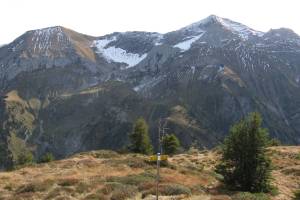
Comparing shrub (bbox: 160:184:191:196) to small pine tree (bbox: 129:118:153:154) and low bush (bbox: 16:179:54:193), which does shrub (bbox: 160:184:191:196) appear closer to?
low bush (bbox: 16:179:54:193)

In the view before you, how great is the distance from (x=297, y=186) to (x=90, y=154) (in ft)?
110

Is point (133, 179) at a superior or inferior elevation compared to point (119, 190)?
inferior

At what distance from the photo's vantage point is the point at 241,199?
101ft

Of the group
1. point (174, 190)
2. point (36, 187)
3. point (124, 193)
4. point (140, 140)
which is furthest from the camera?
point (140, 140)

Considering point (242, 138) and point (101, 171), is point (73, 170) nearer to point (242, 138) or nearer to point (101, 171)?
point (101, 171)

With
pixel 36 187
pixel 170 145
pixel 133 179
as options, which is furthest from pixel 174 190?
pixel 170 145

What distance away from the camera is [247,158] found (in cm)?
4006

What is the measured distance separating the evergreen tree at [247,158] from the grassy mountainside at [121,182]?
172 centimetres

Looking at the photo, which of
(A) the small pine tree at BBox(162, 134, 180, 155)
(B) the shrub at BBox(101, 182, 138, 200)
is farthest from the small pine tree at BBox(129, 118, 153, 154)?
(B) the shrub at BBox(101, 182, 138, 200)

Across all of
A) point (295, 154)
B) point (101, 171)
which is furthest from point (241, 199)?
point (295, 154)

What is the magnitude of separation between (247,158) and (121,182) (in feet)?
38.8

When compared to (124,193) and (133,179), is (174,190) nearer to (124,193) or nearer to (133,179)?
(124,193)

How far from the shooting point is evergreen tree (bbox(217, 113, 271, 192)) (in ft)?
129

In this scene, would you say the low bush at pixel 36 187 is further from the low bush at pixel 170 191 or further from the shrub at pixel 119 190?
the low bush at pixel 170 191
